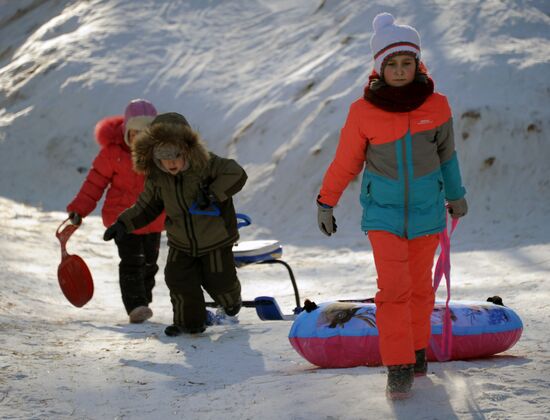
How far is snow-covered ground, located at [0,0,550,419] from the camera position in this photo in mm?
4137

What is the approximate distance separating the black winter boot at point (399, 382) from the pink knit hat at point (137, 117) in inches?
131

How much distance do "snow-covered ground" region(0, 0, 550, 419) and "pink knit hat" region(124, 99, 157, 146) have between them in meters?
1.40

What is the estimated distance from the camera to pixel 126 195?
6777 millimetres

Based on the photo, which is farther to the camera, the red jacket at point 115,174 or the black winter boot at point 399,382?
the red jacket at point 115,174

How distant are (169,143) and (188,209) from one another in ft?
1.40

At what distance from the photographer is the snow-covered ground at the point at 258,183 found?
13.6ft

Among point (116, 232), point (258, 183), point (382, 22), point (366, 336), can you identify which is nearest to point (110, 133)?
point (116, 232)

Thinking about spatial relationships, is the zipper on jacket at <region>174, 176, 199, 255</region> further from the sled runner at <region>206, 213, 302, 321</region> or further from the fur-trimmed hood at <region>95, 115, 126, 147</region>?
the fur-trimmed hood at <region>95, 115, 126, 147</region>

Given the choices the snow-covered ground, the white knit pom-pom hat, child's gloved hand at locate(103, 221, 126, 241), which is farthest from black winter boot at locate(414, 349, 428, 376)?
child's gloved hand at locate(103, 221, 126, 241)


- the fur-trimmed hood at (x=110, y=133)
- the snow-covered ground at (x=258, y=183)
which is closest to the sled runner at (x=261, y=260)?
the snow-covered ground at (x=258, y=183)

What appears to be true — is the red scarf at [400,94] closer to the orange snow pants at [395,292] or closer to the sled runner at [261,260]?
the orange snow pants at [395,292]

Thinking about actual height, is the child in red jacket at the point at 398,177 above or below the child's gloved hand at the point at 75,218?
above

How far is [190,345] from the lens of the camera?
5.43 metres

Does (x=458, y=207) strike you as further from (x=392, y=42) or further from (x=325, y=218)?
(x=392, y=42)
